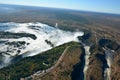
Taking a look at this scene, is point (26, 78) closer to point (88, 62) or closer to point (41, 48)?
point (88, 62)

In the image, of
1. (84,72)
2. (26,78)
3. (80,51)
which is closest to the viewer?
(26,78)

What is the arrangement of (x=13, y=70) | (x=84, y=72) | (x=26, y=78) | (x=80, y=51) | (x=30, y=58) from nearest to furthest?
1. (x=26, y=78)
2. (x=13, y=70)
3. (x=84, y=72)
4. (x=30, y=58)
5. (x=80, y=51)

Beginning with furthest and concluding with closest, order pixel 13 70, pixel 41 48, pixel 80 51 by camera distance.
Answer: pixel 41 48 → pixel 80 51 → pixel 13 70

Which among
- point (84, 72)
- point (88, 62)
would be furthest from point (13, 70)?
point (88, 62)

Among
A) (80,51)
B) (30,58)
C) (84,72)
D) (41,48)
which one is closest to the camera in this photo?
(84,72)

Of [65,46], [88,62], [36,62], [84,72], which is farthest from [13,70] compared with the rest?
[65,46]

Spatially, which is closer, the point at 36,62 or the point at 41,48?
the point at 36,62

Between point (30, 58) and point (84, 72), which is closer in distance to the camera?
point (84, 72)

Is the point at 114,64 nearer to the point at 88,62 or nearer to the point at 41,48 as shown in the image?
the point at 88,62
